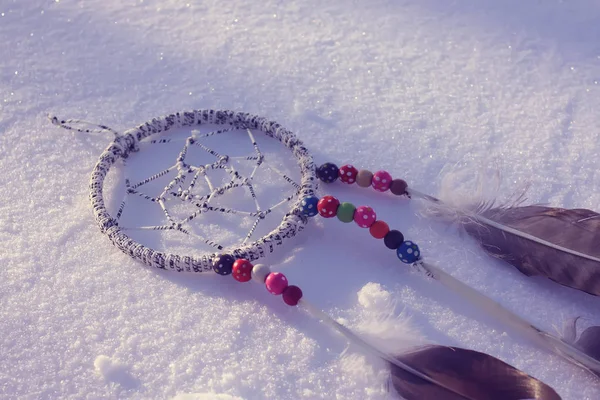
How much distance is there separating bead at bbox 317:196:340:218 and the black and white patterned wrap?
0.06 meters

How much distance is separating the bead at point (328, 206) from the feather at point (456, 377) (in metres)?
0.40

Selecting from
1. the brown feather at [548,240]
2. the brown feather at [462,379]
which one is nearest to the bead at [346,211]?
the brown feather at [548,240]

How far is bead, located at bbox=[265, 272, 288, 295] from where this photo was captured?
165cm

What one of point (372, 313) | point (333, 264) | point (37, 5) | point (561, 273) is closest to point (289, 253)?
point (333, 264)

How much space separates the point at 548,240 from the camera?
5.65 feet

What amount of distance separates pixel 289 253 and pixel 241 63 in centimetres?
84

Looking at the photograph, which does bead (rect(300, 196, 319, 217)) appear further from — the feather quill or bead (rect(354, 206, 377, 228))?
the feather quill

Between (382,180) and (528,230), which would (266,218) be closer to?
(382,180)

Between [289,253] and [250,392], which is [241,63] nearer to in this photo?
[289,253]

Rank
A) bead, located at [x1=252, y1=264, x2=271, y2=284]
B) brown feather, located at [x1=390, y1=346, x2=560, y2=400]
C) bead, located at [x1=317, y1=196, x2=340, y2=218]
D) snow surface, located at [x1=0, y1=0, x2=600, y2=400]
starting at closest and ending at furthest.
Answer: brown feather, located at [x1=390, y1=346, x2=560, y2=400]
snow surface, located at [x1=0, y1=0, x2=600, y2=400]
bead, located at [x1=252, y1=264, x2=271, y2=284]
bead, located at [x1=317, y1=196, x2=340, y2=218]

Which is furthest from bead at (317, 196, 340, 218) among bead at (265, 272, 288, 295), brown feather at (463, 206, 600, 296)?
brown feather at (463, 206, 600, 296)

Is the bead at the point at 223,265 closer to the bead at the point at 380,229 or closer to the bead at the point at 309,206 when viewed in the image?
the bead at the point at 309,206

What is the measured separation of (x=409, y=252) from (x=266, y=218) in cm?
43

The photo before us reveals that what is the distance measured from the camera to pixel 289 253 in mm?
1807
